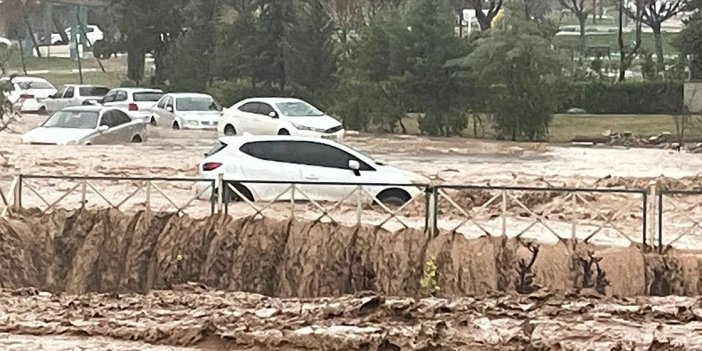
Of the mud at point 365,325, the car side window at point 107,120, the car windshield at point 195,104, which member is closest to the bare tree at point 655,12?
the car windshield at point 195,104

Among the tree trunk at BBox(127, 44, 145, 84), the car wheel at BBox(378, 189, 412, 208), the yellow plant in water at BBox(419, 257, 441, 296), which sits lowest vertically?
the yellow plant in water at BBox(419, 257, 441, 296)

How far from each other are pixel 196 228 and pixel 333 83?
95.2 feet

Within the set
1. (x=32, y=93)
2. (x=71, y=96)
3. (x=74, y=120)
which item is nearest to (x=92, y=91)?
(x=71, y=96)

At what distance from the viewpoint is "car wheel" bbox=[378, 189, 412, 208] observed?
67.7 ft

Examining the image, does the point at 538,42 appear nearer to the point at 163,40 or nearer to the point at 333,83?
the point at 333,83

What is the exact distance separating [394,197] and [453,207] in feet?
3.23

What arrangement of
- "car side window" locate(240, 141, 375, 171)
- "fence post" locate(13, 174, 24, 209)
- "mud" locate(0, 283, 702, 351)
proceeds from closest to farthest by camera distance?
"mud" locate(0, 283, 702, 351), "fence post" locate(13, 174, 24, 209), "car side window" locate(240, 141, 375, 171)

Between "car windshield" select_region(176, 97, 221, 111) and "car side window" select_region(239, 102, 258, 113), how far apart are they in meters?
5.49

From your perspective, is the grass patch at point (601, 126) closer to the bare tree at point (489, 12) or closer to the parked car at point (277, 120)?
the parked car at point (277, 120)

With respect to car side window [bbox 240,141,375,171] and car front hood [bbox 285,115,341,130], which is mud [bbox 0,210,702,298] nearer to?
car side window [bbox 240,141,375,171]

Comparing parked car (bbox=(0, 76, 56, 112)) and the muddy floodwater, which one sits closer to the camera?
the muddy floodwater

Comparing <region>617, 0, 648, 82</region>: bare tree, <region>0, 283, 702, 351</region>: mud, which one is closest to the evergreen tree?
<region>617, 0, 648, 82</region>: bare tree

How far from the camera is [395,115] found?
4306cm

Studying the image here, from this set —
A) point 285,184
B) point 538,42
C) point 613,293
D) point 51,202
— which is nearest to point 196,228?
point 285,184
